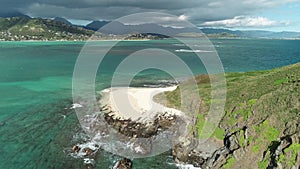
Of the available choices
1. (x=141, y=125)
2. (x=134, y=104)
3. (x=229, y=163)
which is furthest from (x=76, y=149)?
(x=229, y=163)

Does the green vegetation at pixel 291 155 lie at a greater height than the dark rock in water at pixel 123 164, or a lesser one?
greater

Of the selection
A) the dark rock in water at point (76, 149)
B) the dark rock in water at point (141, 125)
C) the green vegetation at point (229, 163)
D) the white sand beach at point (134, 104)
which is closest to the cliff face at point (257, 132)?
the green vegetation at point (229, 163)

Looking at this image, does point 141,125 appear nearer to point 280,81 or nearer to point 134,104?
point 134,104

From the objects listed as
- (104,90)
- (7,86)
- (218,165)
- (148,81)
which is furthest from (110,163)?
(7,86)

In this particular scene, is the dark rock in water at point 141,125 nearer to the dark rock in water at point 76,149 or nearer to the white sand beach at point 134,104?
the white sand beach at point 134,104

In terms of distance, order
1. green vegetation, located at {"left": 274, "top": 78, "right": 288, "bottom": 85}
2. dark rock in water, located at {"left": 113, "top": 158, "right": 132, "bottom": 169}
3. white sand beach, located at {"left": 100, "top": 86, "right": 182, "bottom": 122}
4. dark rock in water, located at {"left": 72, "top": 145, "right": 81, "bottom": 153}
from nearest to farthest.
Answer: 1. dark rock in water, located at {"left": 113, "top": 158, "right": 132, "bottom": 169}
2. dark rock in water, located at {"left": 72, "top": 145, "right": 81, "bottom": 153}
3. green vegetation, located at {"left": 274, "top": 78, "right": 288, "bottom": 85}
4. white sand beach, located at {"left": 100, "top": 86, "right": 182, "bottom": 122}

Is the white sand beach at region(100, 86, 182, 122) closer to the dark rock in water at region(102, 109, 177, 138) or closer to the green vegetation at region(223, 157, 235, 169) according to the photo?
the dark rock in water at region(102, 109, 177, 138)

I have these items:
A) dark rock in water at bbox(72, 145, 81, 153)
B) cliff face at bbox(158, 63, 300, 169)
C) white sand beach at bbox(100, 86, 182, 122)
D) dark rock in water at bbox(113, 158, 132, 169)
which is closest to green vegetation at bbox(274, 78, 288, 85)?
cliff face at bbox(158, 63, 300, 169)
